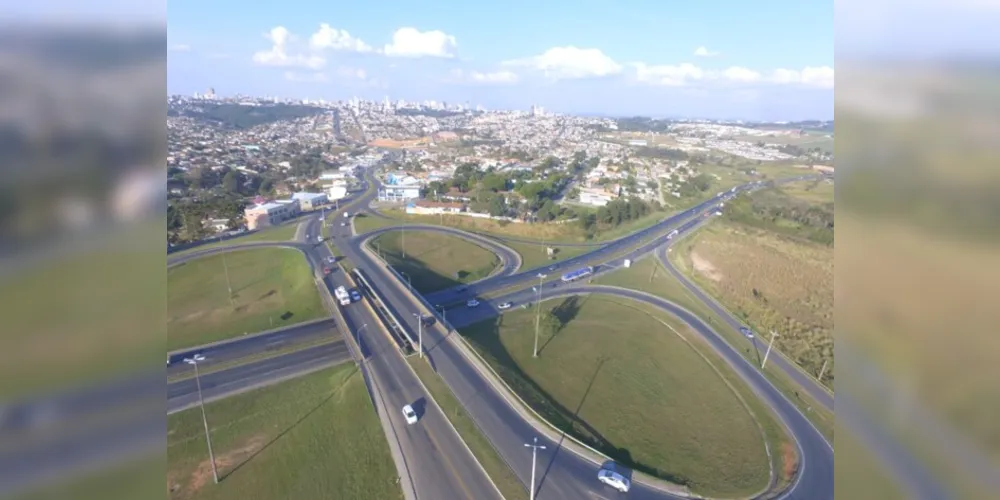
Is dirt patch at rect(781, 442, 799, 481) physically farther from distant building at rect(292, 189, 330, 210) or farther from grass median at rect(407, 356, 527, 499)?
distant building at rect(292, 189, 330, 210)

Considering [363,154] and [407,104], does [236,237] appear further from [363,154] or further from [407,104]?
[407,104]

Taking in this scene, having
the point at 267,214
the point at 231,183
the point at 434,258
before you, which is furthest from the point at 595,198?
the point at 231,183

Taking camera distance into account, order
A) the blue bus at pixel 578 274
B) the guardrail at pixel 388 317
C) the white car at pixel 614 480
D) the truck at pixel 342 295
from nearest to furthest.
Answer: the white car at pixel 614 480, the guardrail at pixel 388 317, the truck at pixel 342 295, the blue bus at pixel 578 274

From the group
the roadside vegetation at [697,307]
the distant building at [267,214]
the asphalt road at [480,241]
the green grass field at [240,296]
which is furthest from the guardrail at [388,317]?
the distant building at [267,214]

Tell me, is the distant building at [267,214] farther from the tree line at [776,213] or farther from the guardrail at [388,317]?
the tree line at [776,213]

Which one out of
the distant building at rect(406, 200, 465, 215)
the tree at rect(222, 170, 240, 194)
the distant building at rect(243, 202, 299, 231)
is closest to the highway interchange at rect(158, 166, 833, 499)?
the distant building at rect(243, 202, 299, 231)

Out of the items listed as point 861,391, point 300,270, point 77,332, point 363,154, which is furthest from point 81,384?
point 363,154

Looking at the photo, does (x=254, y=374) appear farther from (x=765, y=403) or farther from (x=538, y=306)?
(x=765, y=403)
